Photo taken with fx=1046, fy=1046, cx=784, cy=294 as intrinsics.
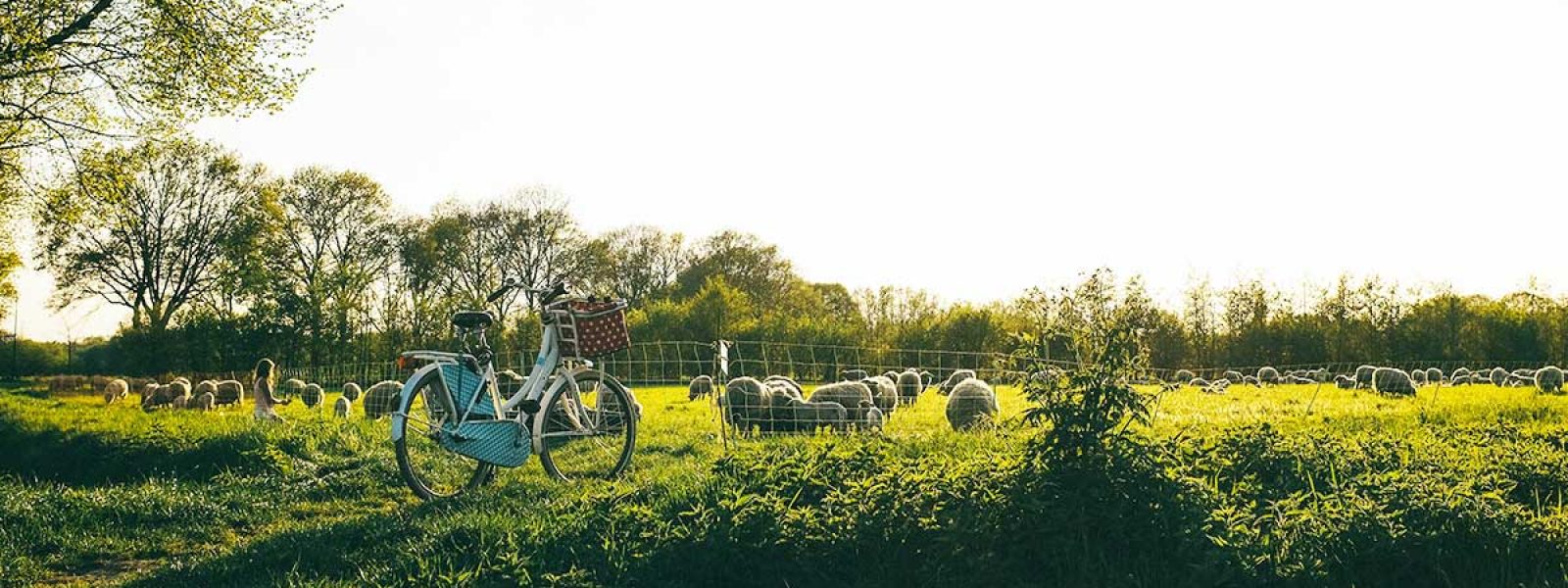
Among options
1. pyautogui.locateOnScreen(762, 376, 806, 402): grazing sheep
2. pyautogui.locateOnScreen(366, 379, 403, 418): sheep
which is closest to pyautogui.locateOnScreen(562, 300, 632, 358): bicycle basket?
pyautogui.locateOnScreen(762, 376, 806, 402): grazing sheep

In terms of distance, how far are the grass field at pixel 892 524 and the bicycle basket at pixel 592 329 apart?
1.15m

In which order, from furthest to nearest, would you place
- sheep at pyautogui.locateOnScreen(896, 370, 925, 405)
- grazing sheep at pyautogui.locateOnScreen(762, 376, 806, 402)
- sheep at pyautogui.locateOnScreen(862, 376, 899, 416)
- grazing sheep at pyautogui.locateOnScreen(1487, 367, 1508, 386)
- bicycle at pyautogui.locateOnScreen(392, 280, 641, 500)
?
grazing sheep at pyautogui.locateOnScreen(1487, 367, 1508, 386) → sheep at pyautogui.locateOnScreen(896, 370, 925, 405) → sheep at pyautogui.locateOnScreen(862, 376, 899, 416) → grazing sheep at pyautogui.locateOnScreen(762, 376, 806, 402) → bicycle at pyautogui.locateOnScreen(392, 280, 641, 500)

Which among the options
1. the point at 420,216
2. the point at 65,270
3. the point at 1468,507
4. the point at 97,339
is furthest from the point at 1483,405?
the point at 97,339

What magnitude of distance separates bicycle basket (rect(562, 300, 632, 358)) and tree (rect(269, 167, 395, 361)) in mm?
38949

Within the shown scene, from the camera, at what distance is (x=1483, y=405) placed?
696 inches

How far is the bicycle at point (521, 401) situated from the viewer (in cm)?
836

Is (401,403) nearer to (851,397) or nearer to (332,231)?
(851,397)

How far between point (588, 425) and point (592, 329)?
0.92m

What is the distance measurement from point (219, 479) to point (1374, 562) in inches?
376

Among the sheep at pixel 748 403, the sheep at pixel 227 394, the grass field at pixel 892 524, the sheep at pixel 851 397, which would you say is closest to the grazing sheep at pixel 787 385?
the sheep at pixel 851 397

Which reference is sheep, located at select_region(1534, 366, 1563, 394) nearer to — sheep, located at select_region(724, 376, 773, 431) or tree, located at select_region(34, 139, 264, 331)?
sheep, located at select_region(724, 376, 773, 431)

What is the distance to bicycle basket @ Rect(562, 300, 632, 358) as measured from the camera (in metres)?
8.92

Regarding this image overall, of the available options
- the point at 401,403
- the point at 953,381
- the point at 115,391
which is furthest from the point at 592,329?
the point at 115,391

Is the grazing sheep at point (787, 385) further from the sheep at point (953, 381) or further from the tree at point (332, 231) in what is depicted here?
the tree at point (332, 231)
